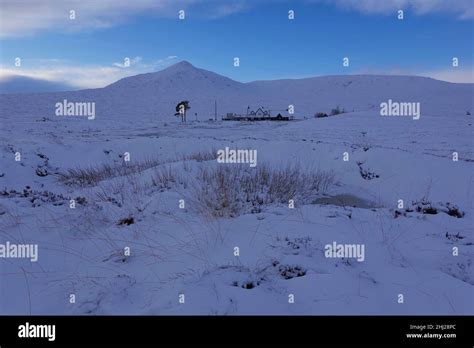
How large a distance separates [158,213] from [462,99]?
2550 inches

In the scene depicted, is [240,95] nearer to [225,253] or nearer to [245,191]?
[245,191]

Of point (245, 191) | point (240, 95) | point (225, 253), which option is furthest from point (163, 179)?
point (240, 95)

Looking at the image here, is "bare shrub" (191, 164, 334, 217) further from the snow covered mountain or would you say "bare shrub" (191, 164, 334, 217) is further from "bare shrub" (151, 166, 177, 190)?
the snow covered mountain

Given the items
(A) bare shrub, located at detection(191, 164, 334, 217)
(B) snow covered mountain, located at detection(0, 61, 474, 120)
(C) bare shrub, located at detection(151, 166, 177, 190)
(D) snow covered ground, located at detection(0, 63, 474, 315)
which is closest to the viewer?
(D) snow covered ground, located at detection(0, 63, 474, 315)

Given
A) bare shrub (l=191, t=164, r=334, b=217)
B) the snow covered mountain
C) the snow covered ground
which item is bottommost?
the snow covered ground

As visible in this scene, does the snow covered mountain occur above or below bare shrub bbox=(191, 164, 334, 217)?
above

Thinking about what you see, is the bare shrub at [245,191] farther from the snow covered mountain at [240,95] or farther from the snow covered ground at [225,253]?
the snow covered mountain at [240,95]

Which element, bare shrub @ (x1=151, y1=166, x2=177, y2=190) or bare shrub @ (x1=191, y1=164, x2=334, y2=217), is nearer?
bare shrub @ (x1=191, y1=164, x2=334, y2=217)

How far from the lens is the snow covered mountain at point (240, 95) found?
158 feet

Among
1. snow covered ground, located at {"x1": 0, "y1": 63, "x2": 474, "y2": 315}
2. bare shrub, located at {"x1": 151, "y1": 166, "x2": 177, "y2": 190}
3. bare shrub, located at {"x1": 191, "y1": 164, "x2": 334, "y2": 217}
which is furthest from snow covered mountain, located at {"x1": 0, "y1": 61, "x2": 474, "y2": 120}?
snow covered ground, located at {"x1": 0, "y1": 63, "x2": 474, "y2": 315}

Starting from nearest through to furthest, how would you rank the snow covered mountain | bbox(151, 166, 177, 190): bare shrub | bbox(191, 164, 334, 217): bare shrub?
bbox(191, 164, 334, 217): bare shrub < bbox(151, 166, 177, 190): bare shrub < the snow covered mountain

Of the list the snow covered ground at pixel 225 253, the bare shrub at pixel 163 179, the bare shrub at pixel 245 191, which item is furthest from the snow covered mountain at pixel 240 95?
the snow covered ground at pixel 225 253

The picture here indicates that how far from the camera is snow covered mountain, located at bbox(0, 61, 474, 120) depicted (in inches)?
1901
